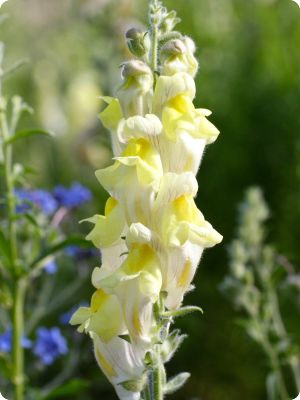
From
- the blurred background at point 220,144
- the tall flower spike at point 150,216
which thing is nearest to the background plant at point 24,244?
the blurred background at point 220,144

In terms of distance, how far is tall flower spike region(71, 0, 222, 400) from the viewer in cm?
114

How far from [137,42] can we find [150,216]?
260 mm

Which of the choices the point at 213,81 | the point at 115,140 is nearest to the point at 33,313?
the point at 115,140

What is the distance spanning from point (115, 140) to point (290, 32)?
2704 millimetres

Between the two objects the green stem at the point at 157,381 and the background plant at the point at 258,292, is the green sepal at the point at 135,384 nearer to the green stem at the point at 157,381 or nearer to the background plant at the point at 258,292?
the green stem at the point at 157,381

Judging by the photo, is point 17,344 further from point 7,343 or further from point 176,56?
point 176,56

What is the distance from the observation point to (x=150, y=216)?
3.82 ft

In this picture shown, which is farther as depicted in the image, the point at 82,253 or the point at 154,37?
the point at 82,253

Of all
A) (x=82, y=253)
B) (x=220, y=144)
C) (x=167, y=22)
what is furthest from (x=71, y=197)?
(x=220, y=144)

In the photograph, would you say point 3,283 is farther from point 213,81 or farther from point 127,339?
point 213,81

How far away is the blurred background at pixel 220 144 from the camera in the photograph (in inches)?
112

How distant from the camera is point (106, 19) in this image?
11.4 ft

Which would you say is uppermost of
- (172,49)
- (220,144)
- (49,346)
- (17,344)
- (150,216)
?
(172,49)

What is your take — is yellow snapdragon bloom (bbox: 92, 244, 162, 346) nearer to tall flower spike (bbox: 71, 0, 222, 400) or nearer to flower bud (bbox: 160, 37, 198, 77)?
tall flower spike (bbox: 71, 0, 222, 400)
